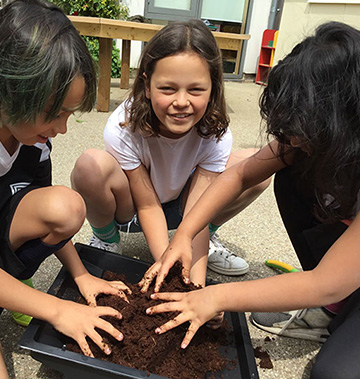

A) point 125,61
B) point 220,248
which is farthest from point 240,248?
point 125,61

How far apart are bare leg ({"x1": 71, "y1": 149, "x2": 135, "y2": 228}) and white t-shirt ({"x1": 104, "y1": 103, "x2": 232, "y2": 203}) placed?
0.17 ft

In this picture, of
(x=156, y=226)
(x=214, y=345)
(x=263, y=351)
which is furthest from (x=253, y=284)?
(x=156, y=226)

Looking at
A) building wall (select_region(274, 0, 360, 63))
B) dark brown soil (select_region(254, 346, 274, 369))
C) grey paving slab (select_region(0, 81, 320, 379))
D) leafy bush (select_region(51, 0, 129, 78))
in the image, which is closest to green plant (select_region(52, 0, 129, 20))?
leafy bush (select_region(51, 0, 129, 78))

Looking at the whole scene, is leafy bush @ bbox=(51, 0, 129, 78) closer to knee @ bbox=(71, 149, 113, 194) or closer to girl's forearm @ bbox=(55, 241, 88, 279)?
knee @ bbox=(71, 149, 113, 194)

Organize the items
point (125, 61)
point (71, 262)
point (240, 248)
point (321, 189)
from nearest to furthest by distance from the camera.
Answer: point (321, 189)
point (71, 262)
point (240, 248)
point (125, 61)

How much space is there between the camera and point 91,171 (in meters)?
1.36

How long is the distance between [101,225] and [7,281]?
58 cm

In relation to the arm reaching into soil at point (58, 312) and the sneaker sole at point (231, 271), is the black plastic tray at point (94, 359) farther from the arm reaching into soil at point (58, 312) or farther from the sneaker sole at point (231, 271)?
the sneaker sole at point (231, 271)

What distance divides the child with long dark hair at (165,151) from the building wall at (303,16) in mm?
2838

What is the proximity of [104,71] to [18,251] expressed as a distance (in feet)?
9.66

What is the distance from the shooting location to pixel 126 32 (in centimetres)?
359

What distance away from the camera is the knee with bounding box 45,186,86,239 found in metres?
1.07

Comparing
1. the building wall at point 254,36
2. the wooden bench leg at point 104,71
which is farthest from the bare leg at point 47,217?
the building wall at point 254,36

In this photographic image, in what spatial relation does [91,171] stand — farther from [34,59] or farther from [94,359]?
[94,359]
